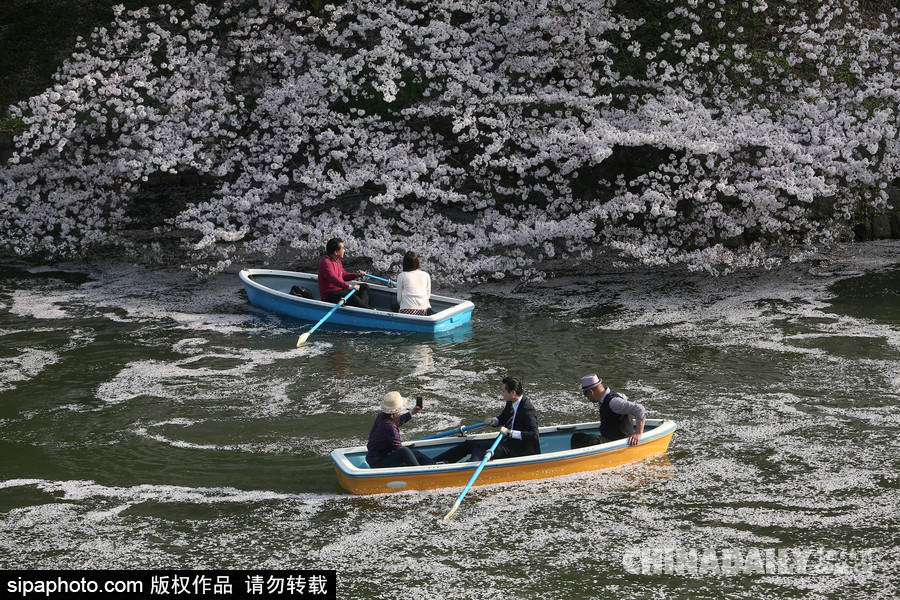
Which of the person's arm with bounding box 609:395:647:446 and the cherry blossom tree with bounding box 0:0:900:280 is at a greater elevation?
the cherry blossom tree with bounding box 0:0:900:280

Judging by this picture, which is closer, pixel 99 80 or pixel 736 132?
pixel 736 132

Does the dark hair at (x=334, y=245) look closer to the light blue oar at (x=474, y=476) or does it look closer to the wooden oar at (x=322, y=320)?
the wooden oar at (x=322, y=320)

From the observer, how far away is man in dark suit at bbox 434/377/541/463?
9.17 m

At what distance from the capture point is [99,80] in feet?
66.5

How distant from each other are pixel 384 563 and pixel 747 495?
142 inches

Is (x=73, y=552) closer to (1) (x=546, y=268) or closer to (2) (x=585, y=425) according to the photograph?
(2) (x=585, y=425)

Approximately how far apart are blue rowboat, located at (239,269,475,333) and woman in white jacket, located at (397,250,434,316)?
224 mm

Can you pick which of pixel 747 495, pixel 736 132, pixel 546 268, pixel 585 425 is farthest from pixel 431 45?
pixel 747 495

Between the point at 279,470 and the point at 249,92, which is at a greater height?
the point at 249,92

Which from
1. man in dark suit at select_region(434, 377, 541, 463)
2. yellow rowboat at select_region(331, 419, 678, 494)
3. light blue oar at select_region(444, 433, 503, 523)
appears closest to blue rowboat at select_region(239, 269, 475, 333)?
yellow rowboat at select_region(331, 419, 678, 494)

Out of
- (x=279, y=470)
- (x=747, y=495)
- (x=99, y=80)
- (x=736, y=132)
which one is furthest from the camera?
(x=99, y=80)

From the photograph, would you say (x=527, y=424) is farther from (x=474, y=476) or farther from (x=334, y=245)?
(x=334, y=245)

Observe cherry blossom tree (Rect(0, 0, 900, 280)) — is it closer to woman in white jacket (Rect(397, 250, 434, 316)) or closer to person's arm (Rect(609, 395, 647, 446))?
woman in white jacket (Rect(397, 250, 434, 316))

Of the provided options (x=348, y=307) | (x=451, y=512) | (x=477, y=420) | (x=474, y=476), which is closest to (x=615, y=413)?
(x=474, y=476)
